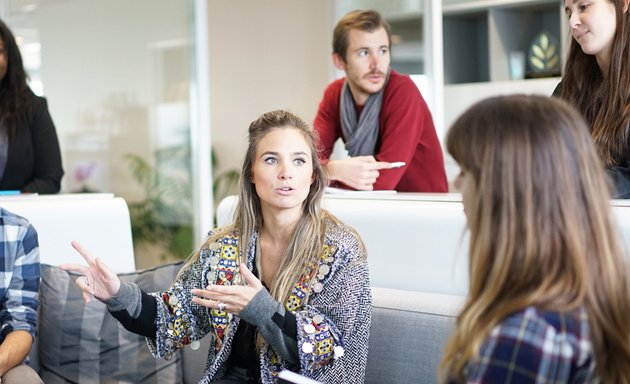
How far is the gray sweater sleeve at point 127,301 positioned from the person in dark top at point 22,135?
1.50m

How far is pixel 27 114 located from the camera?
3.46 m

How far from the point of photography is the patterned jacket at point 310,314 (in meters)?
1.96

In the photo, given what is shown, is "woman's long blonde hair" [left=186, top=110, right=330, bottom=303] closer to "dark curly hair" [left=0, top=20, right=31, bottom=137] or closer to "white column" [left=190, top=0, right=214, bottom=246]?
"dark curly hair" [left=0, top=20, right=31, bottom=137]

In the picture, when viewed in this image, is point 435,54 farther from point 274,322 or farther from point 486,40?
point 274,322

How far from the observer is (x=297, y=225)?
7.12ft

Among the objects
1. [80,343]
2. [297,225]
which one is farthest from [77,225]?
[297,225]

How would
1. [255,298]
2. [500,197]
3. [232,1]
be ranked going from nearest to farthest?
[500,197]
[255,298]
[232,1]

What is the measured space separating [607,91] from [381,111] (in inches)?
39.6

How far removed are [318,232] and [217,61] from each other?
13.6 feet

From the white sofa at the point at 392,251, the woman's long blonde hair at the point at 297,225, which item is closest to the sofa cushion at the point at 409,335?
the white sofa at the point at 392,251

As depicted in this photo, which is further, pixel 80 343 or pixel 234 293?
pixel 80 343

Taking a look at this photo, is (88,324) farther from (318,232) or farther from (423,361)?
(423,361)

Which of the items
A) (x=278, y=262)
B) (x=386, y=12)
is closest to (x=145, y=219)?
(x=386, y=12)

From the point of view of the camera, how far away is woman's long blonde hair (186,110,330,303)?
2084 mm
